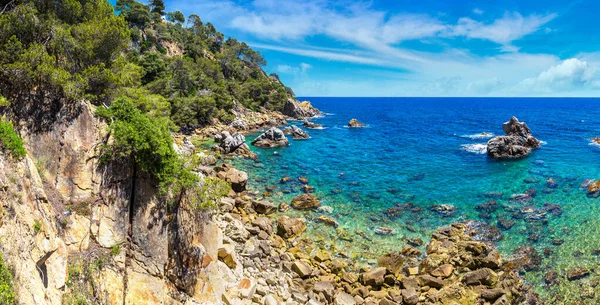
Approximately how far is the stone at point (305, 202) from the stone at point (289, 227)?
3.54 m

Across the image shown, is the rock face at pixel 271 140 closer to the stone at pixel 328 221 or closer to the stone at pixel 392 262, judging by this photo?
the stone at pixel 328 221

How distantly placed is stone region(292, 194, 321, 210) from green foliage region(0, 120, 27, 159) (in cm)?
2075

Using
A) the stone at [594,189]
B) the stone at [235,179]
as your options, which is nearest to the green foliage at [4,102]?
the stone at [235,179]

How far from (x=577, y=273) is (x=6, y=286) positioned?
2658 centimetres

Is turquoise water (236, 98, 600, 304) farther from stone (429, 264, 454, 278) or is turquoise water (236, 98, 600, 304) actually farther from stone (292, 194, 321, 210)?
stone (429, 264, 454, 278)

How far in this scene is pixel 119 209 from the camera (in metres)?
12.8

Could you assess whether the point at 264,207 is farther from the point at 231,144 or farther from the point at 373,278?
the point at 231,144

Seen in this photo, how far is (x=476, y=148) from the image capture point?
56.6 metres

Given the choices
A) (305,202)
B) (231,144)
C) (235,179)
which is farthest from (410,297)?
(231,144)

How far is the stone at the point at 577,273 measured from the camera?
1870 cm

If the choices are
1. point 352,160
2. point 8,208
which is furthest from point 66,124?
point 352,160

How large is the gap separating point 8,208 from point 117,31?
11494mm

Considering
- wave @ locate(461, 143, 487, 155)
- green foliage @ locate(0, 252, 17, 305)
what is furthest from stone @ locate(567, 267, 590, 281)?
wave @ locate(461, 143, 487, 155)

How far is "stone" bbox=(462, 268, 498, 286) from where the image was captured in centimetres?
1827
